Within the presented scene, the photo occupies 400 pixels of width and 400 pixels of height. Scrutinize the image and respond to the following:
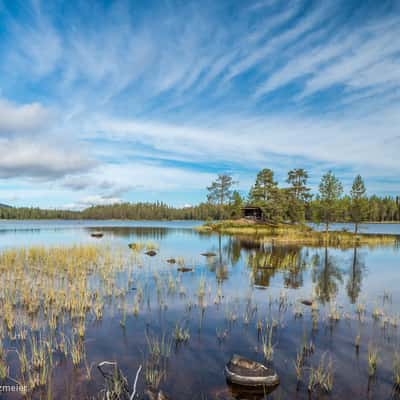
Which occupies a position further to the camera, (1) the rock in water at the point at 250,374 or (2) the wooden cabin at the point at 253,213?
(2) the wooden cabin at the point at 253,213

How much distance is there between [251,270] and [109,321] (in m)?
14.5

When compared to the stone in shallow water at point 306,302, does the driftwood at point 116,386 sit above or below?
above

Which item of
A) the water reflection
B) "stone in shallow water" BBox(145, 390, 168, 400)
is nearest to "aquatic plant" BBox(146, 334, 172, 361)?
"stone in shallow water" BBox(145, 390, 168, 400)

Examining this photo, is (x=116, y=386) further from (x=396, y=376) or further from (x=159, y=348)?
(x=396, y=376)

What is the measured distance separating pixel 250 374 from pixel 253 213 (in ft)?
258

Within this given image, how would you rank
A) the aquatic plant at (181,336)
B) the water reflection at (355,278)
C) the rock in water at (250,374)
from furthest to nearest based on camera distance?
the water reflection at (355,278)
the aquatic plant at (181,336)
the rock in water at (250,374)

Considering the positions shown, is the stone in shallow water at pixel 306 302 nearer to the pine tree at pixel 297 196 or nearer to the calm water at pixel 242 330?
the calm water at pixel 242 330

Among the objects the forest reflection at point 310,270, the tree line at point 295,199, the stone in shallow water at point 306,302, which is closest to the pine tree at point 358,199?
the tree line at point 295,199

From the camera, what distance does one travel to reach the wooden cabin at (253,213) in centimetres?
8131

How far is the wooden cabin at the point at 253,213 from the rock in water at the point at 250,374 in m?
73.8

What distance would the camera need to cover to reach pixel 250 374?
7312 mm

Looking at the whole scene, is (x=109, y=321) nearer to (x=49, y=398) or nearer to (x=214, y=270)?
(x=49, y=398)

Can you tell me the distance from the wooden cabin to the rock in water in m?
73.8

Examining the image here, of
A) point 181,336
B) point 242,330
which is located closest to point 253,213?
point 242,330
